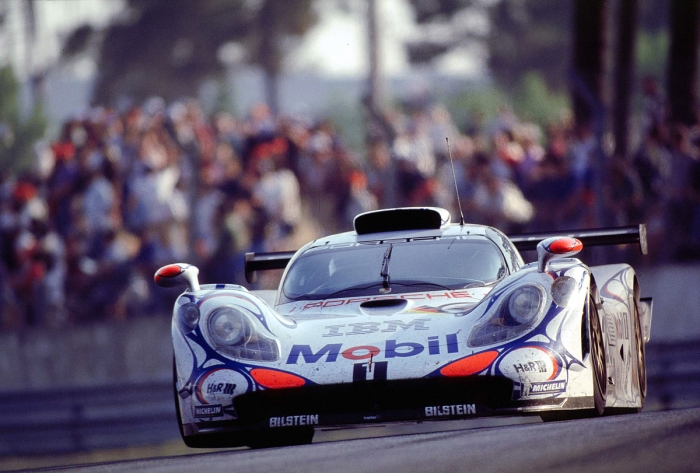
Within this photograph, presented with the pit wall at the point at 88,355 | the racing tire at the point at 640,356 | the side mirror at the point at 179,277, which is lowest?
the pit wall at the point at 88,355

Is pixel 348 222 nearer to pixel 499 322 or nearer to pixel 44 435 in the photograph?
pixel 44 435

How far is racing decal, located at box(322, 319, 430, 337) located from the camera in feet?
21.2

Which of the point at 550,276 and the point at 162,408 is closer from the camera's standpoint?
the point at 550,276

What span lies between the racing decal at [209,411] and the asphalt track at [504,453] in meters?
0.57

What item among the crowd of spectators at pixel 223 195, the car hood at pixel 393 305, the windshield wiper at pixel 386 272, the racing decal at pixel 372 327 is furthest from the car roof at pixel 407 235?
the crowd of spectators at pixel 223 195

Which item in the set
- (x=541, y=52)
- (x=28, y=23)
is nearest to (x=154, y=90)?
(x=28, y=23)

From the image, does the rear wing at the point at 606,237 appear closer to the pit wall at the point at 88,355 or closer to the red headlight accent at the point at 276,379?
the red headlight accent at the point at 276,379

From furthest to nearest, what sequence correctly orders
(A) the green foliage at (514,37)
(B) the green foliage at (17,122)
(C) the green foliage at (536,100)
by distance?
(A) the green foliage at (514,37), (C) the green foliage at (536,100), (B) the green foliage at (17,122)

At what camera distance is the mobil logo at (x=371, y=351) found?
6.23 m

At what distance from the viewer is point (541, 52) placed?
49906mm

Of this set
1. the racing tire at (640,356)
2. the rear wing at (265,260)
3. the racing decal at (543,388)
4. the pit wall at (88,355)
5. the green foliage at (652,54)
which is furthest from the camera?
the green foliage at (652,54)

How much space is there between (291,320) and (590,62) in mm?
10346

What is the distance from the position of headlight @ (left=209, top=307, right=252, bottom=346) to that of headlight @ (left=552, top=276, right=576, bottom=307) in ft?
4.89

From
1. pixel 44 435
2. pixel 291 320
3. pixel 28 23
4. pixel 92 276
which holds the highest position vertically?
pixel 28 23
